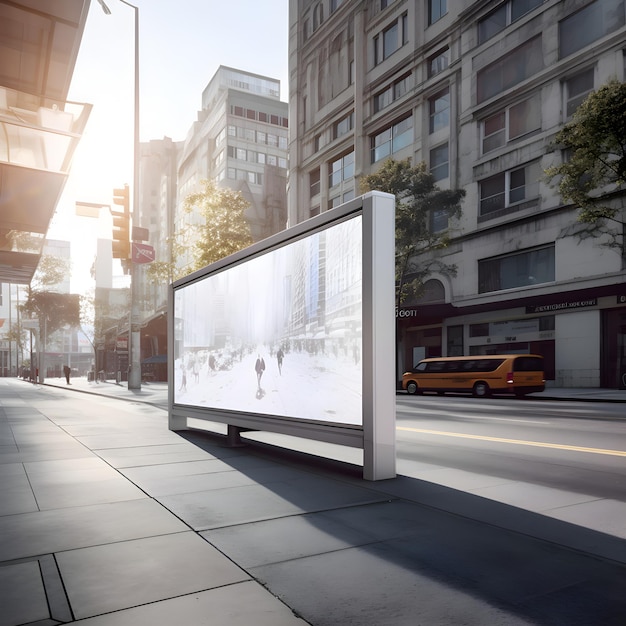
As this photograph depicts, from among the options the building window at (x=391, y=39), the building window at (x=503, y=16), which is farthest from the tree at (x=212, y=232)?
the building window at (x=503, y=16)

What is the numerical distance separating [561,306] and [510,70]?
12.6 metres

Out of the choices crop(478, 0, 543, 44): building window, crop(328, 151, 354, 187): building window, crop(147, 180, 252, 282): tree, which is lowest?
crop(147, 180, 252, 282): tree

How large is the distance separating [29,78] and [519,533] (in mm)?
8505

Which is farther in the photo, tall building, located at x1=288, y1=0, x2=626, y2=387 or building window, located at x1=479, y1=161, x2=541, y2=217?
building window, located at x1=479, y1=161, x2=541, y2=217

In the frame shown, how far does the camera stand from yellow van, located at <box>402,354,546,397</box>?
22141 mm

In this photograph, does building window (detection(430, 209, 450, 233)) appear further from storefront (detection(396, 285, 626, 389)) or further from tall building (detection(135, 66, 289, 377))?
tall building (detection(135, 66, 289, 377))

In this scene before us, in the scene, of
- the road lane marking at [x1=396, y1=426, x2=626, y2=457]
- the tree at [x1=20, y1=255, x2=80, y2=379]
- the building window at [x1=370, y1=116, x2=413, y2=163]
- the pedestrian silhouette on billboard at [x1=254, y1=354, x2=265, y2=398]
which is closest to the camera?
the pedestrian silhouette on billboard at [x1=254, y1=354, x2=265, y2=398]

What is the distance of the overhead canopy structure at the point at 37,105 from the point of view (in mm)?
6977

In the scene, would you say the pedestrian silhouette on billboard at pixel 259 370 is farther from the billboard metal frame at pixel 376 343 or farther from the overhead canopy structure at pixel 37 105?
the overhead canopy structure at pixel 37 105

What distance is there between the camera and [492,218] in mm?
30109

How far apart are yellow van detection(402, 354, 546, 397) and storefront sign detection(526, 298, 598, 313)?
13.9 feet

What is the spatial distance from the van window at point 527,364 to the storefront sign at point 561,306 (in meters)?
4.28

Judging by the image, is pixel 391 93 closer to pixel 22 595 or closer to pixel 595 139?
pixel 595 139

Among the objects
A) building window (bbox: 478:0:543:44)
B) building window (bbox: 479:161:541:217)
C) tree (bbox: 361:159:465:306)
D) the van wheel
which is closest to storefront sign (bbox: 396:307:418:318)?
tree (bbox: 361:159:465:306)
